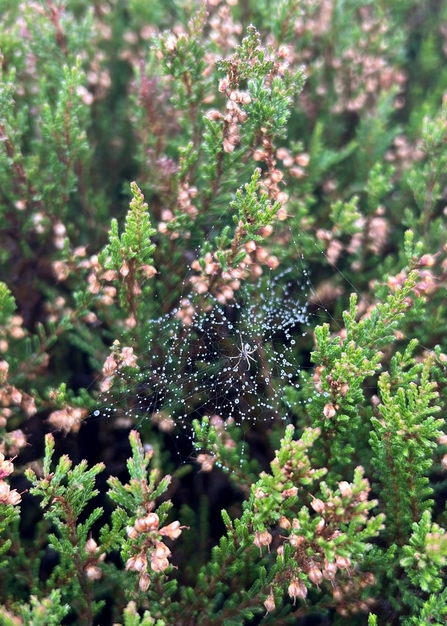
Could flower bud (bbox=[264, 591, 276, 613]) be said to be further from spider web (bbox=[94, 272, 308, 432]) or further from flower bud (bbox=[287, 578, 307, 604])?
spider web (bbox=[94, 272, 308, 432])

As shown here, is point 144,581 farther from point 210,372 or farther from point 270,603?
point 210,372

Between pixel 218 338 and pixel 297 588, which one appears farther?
pixel 218 338

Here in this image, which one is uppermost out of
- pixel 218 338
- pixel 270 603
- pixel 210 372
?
pixel 218 338

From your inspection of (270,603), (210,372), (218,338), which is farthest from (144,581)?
(218,338)

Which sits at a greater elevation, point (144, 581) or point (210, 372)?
point (210, 372)

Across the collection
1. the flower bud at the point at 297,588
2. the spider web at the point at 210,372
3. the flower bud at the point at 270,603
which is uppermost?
the spider web at the point at 210,372

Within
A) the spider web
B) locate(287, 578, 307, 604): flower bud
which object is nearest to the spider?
the spider web

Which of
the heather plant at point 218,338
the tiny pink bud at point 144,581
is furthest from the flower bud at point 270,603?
the tiny pink bud at point 144,581

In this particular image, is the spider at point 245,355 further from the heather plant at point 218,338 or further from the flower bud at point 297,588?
the flower bud at point 297,588

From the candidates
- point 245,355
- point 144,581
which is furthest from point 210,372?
point 144,581

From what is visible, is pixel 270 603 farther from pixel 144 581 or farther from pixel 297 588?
pixel 144 581
